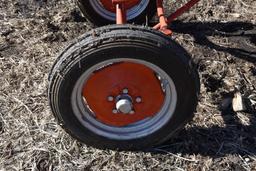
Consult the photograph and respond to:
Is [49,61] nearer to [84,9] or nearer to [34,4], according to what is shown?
[84,9]

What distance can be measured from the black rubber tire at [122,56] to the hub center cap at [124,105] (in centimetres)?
27

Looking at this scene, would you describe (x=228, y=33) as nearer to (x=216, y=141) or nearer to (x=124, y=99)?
(x=216, y=141)

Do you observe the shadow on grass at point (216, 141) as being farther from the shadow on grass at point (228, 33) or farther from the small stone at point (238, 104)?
the shadow on grass at point (228, 33)

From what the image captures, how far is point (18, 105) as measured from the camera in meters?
3.52

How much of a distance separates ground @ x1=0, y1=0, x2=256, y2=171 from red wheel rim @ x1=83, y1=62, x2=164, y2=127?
0.78ft

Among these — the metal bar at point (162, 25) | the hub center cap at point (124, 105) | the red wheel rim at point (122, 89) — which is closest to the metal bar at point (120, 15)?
the metal bar at point (162, 25)

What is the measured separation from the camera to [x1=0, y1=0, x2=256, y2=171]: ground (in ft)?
10.3

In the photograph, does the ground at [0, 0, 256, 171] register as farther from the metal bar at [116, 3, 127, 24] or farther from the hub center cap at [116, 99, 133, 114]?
the metal bar at [116, 3, 127, 24]

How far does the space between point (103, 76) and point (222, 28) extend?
159cm

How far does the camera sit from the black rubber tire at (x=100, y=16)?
13.2ft

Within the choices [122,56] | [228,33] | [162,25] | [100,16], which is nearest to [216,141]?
[162,25]

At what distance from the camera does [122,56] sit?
2.74 m

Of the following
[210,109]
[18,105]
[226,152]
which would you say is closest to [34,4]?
[18,105]

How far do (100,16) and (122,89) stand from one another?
1.23 metres
